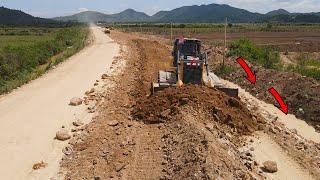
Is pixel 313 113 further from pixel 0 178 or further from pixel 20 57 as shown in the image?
pixel 20 57

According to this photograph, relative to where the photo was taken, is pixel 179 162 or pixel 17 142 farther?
pixel 17 142

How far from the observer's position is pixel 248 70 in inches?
1097

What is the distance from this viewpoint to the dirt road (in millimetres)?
13383

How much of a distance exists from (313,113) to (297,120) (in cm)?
71

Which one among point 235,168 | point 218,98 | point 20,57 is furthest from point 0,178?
point 20,57

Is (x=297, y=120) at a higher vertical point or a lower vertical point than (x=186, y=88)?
lower

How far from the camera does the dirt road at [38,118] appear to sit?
43.9ft

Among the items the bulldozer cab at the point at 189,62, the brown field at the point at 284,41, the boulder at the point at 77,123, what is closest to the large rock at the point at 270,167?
the boulder at the point at 77,123

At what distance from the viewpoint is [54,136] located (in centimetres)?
1570

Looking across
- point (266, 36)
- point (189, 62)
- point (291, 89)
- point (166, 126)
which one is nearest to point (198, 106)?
point (166, 126)

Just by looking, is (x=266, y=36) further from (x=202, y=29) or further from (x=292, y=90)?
(x=292, y=90)

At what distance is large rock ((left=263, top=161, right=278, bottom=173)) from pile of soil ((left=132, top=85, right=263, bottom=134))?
289 centimetres

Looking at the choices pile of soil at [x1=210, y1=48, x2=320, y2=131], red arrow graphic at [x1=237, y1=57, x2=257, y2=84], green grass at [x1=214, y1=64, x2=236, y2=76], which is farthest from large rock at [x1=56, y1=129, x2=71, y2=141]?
green grass at [x1=214, y1=64, x2=236, y2=76]

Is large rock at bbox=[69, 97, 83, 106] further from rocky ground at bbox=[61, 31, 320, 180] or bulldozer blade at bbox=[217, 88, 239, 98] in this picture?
bulldozer blade at bbox=[217, 88, 239, 98]
